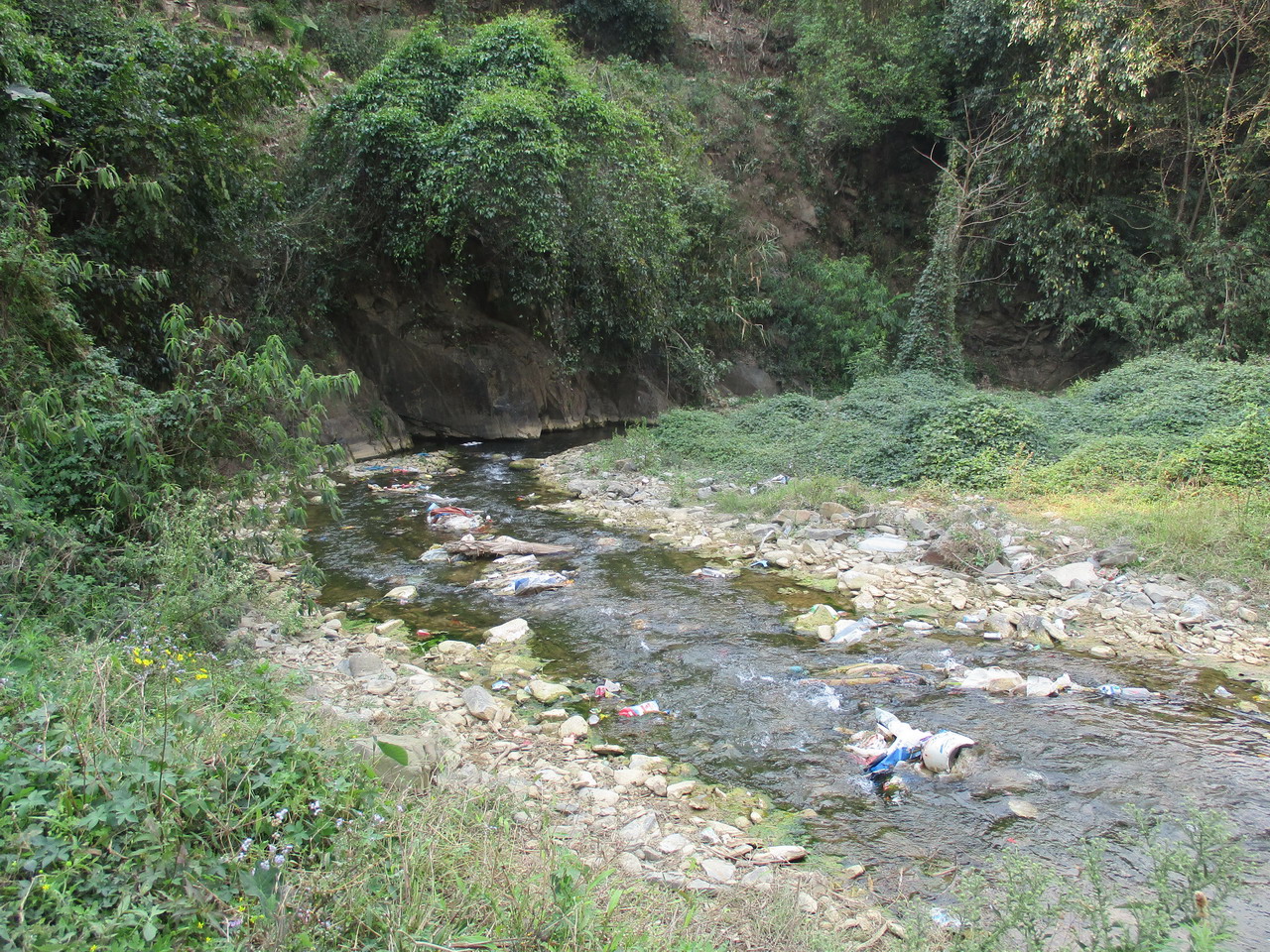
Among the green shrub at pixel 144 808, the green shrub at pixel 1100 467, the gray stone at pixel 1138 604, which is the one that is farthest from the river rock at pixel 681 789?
the green shrub at pixel 1100 467

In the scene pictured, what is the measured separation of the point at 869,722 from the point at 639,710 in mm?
1198

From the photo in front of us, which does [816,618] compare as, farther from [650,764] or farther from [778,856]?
[778,856]

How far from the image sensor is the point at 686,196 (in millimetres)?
14164

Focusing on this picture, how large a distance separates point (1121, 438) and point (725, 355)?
29.1 ft

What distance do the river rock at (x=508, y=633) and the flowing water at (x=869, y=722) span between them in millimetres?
137

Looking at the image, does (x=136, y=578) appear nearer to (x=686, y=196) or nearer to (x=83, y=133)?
(x=83, y=133)

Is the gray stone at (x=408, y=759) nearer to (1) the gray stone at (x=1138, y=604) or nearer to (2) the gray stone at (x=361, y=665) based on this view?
(2) the gray stone at (x=361, y=665)

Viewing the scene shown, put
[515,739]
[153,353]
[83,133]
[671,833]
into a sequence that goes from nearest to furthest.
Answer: [671,833]
[515,739]
[83,133]
[153,353]

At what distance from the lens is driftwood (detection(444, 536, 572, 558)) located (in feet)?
22.7

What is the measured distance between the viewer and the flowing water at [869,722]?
3127 millimetres

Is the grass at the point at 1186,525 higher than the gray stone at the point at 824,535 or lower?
higher

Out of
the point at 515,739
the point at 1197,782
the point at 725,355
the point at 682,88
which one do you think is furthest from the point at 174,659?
the point at 682,88

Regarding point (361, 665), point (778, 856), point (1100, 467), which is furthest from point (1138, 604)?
point (361, 665)

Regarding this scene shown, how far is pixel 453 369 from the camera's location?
513 inches
